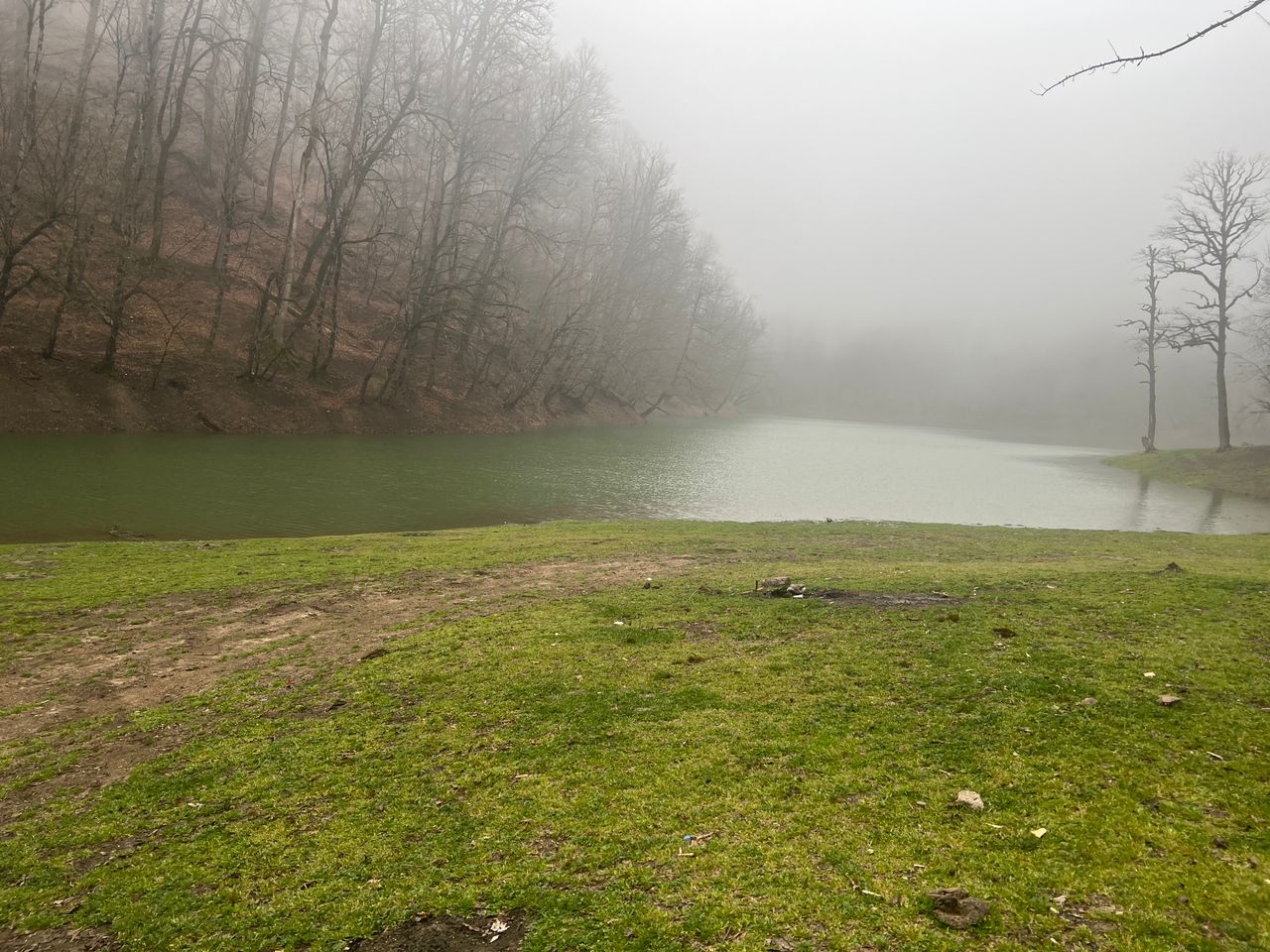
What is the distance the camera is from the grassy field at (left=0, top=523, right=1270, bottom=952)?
351cm

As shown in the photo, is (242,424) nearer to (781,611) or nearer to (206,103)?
(206,103)

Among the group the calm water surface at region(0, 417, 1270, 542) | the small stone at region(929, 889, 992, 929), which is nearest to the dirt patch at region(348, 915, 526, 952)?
the small stone at region(929, 889, 992, 929)

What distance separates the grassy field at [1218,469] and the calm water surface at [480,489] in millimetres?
1652

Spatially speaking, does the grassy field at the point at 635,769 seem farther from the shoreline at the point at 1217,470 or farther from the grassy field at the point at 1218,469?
the grassy field at the point at 1218,469

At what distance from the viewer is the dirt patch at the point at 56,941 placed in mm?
3574

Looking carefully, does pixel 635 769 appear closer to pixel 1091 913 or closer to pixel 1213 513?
pixel 1091 913

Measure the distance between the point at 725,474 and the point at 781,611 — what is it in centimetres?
2585

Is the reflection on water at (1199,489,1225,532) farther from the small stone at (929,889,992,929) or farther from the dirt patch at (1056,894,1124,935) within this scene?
the small stone at (929,889,992,929)

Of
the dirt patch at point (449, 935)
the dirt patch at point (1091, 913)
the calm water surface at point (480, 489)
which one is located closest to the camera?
the dirt patch at point (1091, 913)

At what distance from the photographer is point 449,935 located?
3510 mm

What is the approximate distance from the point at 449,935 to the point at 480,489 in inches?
830

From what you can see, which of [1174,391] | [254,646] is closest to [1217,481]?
[254,646]

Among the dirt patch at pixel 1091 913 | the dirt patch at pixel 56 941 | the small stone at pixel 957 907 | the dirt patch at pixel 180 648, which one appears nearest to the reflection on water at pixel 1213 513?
the dirt patch at pixel 180 648

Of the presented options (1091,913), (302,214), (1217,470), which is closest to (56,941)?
(1091,913)
